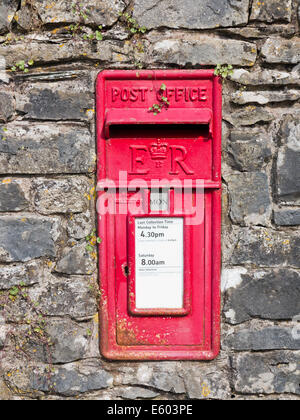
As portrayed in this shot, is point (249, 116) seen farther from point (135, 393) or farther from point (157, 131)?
point (135, 393)

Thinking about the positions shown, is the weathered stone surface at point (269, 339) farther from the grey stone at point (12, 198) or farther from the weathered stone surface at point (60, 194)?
the grey stone at point (12, 198)

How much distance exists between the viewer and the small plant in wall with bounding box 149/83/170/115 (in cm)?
177

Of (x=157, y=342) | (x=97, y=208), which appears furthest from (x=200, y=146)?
(x=157, y=342)

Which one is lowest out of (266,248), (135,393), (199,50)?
(135,393)

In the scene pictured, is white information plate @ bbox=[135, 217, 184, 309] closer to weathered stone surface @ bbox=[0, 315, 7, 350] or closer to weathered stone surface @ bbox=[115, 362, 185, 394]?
weathered stone surface @ bbox=[115, 362, 185, 394]

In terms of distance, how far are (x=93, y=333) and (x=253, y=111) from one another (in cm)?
130

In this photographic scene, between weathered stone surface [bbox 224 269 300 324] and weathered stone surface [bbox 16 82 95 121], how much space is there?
108 centimetres

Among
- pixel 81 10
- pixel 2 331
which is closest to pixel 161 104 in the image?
pixel 81 10

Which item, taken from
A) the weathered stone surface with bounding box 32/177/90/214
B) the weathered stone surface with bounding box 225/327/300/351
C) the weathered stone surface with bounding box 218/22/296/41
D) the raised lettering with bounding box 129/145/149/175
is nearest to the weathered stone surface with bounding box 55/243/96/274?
the weathered stone surface with bounding box 32/177/90/214

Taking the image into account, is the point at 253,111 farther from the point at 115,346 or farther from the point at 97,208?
the point at 115,346

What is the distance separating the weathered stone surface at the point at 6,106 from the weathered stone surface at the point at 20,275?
0.69 meters

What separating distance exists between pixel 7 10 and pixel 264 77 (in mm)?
1199

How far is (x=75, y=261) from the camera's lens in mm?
1874

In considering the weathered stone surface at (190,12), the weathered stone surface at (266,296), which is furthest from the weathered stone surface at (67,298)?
the weathered stone surface at (190,12)
